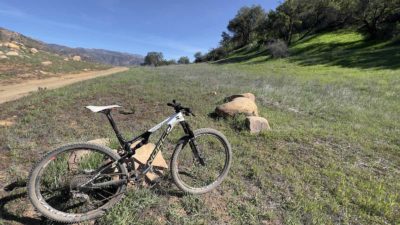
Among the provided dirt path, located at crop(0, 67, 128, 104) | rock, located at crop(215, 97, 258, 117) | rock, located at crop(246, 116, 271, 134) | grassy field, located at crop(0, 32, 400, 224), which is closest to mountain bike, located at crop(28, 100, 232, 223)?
grassy field, located at crop(0, 32, 400, 224)

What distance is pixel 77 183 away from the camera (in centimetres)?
377

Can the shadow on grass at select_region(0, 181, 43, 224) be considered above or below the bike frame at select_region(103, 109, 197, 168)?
below

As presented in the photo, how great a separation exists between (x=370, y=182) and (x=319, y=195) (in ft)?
4.46

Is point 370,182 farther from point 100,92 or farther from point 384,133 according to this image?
point 100,92

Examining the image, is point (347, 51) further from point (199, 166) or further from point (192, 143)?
point (192, 143)

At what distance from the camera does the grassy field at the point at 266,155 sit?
4316mm

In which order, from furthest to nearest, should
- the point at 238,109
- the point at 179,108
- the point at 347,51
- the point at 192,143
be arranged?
the point at 347,51 → the point at 238,109 → the point at 192,143 → the point at 179,108

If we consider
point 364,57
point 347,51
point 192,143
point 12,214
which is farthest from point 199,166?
point 347,51

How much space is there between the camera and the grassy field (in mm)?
4316

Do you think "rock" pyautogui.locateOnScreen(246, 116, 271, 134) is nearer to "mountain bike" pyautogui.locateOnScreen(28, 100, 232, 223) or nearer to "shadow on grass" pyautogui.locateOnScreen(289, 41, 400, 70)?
"mountain bike" pyautogui.locateOnScreen(28, 100, 232, 223)

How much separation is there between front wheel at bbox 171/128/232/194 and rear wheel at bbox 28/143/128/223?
1.00 m

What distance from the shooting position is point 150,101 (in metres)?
11.9

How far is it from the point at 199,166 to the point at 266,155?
2.01 meters

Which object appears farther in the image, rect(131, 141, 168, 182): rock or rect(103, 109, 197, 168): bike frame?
rect(131, 141, 168, 182): rock
